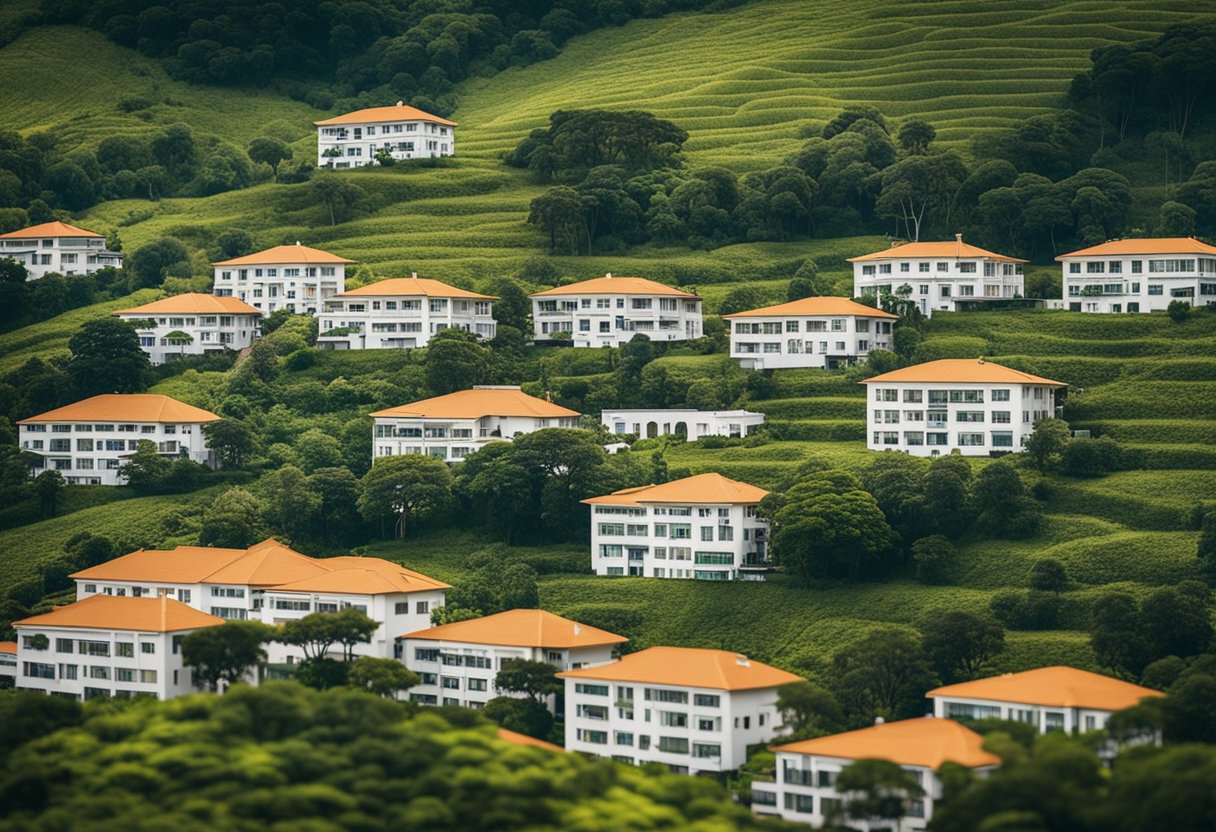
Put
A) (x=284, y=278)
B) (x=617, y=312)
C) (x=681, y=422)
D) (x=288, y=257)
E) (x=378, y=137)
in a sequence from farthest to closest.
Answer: (x=378, y=137), (x=288, y=257), (x=284, y=278), (x=617, y=312), (x=681, y=422)

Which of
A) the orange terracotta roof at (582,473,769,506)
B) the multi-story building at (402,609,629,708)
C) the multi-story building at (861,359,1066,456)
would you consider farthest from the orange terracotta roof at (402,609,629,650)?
the multi-story building at (861,359,1066,456)

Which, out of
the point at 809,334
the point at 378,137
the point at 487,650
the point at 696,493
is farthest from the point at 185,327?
the point at 487,650

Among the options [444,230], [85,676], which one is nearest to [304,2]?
[444,230]

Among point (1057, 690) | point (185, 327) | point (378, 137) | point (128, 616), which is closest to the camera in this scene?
point (1057, 690)

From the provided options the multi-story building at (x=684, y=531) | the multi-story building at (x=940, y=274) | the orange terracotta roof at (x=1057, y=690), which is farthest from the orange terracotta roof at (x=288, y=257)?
the orange terracotta roof at (x=1057, y=690)

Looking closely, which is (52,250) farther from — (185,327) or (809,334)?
(809,334)
